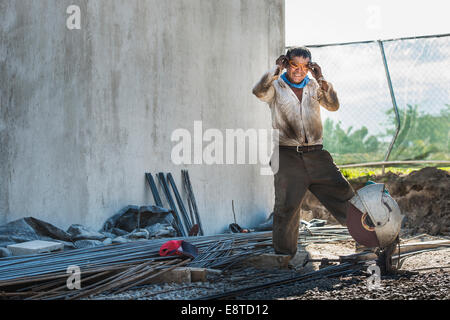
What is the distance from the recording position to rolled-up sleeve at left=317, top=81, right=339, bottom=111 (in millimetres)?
5609

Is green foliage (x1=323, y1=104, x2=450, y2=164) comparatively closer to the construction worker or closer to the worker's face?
the construction worker

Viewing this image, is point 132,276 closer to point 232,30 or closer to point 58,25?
point 58,25

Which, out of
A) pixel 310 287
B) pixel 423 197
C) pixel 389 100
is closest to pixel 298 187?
pixel 310 287

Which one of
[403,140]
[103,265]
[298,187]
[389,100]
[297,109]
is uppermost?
[389,100]

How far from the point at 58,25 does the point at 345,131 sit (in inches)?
A: 228

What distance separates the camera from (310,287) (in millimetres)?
4535

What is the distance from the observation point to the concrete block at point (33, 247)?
17.1 feet

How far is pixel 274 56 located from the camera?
10.7 meters

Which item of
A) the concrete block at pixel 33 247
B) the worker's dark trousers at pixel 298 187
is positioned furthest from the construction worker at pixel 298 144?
the concrete block at pixel 33 247

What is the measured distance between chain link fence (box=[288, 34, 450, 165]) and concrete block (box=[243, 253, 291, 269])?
5.28 metres

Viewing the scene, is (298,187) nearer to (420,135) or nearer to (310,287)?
(310,287)

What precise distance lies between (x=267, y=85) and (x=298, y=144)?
24.4 inches

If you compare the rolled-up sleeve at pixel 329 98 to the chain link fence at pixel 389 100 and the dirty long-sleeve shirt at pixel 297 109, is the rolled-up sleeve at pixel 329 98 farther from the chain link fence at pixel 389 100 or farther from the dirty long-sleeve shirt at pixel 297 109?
the chain link fence at pixel 389 100

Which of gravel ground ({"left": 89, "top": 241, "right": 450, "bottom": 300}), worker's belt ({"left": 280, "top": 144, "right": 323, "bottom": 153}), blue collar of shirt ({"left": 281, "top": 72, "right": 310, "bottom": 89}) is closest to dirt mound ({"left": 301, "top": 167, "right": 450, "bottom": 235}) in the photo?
gravel ground ({"left": 89, "top": 241, "right": 450, "bottom": 300})
